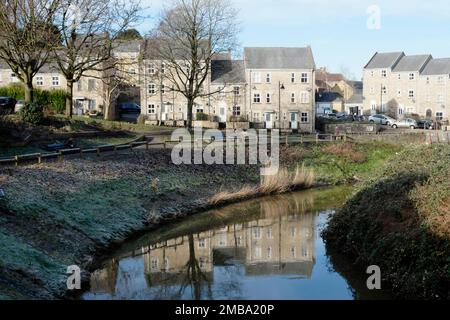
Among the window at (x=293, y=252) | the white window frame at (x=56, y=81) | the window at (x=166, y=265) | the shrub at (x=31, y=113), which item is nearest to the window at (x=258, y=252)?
the window at (x=293, y=252)

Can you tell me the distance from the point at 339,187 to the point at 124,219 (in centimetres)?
1824

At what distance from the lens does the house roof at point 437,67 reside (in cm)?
7306

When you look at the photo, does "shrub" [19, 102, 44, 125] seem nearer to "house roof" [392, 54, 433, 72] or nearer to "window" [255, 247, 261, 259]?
"window" [255, 247, 261, 259]

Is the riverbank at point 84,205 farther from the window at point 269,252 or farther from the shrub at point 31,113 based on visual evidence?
the shrub at point 31,113

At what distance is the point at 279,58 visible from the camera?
209ft

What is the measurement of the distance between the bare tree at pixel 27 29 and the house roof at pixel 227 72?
85.9 feet

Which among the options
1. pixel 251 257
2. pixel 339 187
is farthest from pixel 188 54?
pixel 251 257

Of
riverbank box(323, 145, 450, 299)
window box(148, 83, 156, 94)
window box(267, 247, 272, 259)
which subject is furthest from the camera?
window box(148, 83, 156, 94)

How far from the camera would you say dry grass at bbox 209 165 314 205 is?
30880 mm

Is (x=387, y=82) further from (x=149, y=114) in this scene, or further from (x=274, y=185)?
(x=274, y=185)

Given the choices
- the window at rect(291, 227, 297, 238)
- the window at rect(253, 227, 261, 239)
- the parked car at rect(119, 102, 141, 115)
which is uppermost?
the parked car at rect(119, 102, 141, 115)

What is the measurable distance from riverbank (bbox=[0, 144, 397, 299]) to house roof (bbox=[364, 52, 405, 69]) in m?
44.3

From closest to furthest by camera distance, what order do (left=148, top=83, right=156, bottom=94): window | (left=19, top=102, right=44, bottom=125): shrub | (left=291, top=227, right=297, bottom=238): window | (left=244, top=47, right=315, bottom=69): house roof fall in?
(left=291, top=227, right=297, bottom=238): window
(left=19, top=102, right=44, bottom=125): shrub
(left=148, top=83, right=156, bottom=94): window
(left=244, top=47, right=315, bottom=69): house roof

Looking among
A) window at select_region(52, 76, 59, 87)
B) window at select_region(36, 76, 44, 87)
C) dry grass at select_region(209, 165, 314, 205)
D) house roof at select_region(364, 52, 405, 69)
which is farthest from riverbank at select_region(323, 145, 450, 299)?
house roof at select_region(364, 52, 405, 69)
